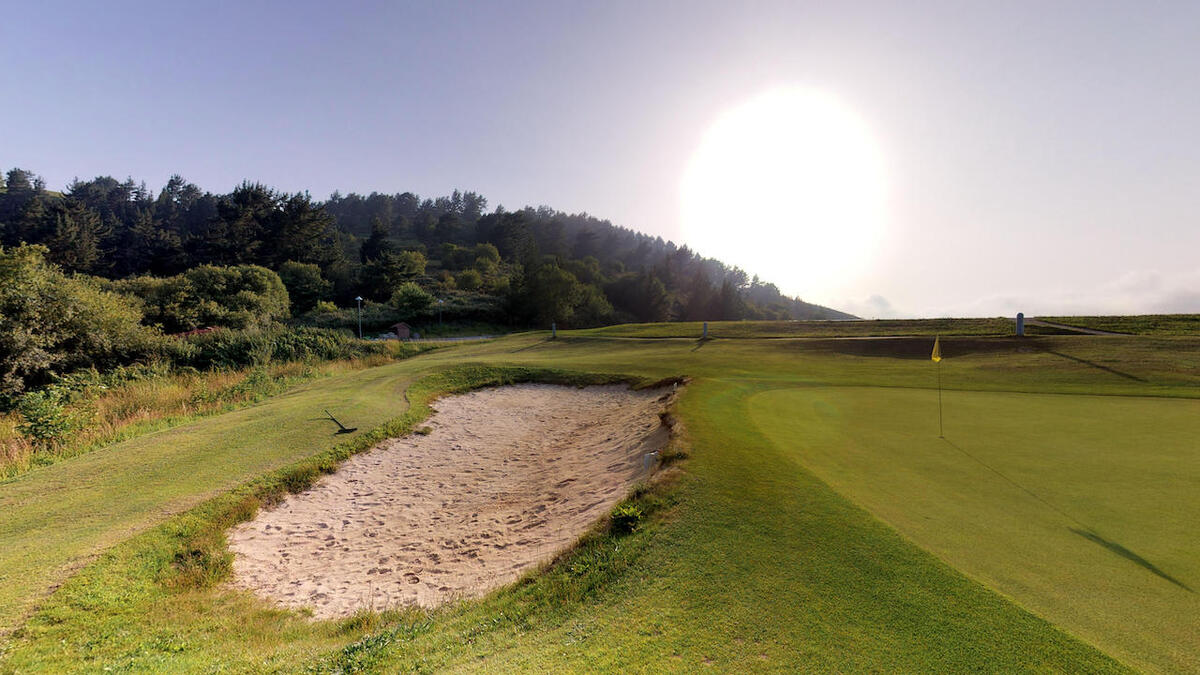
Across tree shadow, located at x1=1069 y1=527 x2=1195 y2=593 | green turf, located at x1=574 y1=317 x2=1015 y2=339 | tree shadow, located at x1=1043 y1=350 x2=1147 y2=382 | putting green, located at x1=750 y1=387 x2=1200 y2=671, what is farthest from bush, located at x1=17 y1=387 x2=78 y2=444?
tree shadow, located at x1=1043 y1=350 x2=1147 y2=382

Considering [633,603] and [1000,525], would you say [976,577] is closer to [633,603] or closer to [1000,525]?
[1000,525]

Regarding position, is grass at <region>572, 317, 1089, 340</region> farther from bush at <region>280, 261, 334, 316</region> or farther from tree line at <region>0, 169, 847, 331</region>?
bush at <region>280, 261, 334, 316</region>

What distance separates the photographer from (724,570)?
4.55 metres

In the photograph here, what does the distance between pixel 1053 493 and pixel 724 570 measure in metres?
4.33

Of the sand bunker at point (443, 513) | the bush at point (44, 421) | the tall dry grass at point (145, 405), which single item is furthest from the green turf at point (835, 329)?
the bush at point (44, 421)

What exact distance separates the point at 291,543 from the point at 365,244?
290 feet

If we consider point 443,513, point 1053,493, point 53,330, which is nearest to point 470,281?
point 53,330

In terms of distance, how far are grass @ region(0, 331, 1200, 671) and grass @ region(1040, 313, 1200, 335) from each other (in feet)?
51.6

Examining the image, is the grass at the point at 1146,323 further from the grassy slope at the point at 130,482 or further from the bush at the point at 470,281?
the bush at the point at 470,281

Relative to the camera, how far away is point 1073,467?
20.7 ft

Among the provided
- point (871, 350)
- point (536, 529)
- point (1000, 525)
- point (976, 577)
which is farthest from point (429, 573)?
point (871, 350)

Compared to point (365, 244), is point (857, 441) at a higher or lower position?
lower

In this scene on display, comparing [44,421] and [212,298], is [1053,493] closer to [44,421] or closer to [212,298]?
[44,421]

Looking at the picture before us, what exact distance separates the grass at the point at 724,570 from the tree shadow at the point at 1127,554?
0.05 m
